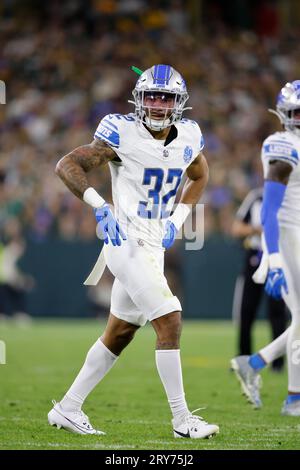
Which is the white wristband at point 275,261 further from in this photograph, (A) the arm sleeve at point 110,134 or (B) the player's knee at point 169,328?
(A) the arm sleeve at point 110,134

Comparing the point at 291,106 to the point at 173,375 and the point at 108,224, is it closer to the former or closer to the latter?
the point at 108,224

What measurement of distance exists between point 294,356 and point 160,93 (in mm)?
1803

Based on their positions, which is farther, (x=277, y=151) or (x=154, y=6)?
(x=154, y=6)

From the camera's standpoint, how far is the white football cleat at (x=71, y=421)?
5297mm

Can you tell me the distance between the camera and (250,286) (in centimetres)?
874

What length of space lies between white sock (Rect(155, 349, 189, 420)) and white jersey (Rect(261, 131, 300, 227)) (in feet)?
4.63

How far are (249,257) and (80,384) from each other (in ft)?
12.0

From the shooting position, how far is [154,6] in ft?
59.1

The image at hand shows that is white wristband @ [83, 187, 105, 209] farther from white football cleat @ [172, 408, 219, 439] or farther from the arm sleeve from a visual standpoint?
white football cleat @ [172, 408, 219, 439]

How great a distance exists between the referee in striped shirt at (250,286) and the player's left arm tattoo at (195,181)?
283 centimetres

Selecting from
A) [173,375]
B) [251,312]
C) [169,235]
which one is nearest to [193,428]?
[173,375]
